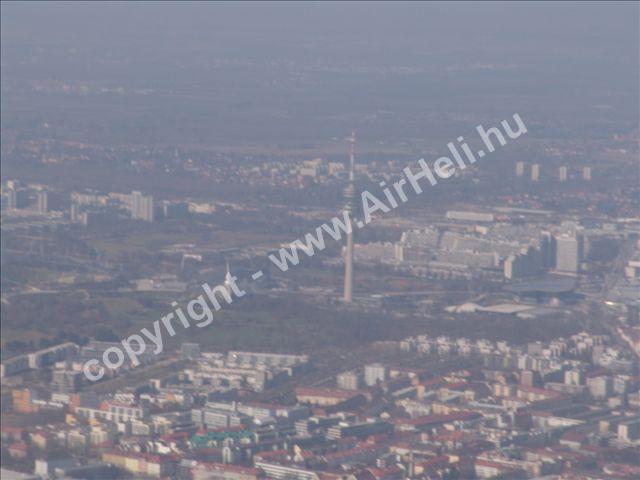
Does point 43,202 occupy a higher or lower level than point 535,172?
lower

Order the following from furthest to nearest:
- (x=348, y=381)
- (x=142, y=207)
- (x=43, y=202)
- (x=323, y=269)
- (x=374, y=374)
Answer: (x=43, y=202), (x=142, y=207), (x=323, y=269), (x=374, y=374), (x=348, y=381)

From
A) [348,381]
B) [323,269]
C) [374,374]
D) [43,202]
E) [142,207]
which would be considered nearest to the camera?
[348,381]

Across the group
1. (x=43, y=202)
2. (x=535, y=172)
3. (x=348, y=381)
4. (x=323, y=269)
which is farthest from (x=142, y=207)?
(x=348, y=381)

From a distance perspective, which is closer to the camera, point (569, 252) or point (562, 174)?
point (569, 252)

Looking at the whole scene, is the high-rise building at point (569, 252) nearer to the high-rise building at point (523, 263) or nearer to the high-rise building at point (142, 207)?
the high-rise building at point (523, 263)

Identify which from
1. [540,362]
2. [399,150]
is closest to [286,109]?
[399,150]

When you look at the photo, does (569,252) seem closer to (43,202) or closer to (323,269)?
(323,269)

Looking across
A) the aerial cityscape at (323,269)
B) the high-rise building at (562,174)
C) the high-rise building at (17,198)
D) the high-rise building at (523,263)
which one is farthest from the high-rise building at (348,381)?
the high-rise building at (562,174)
